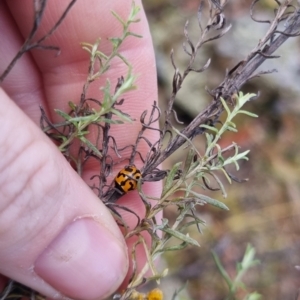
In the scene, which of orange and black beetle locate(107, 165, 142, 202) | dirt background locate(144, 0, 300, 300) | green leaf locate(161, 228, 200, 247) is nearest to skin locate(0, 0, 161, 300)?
orange and black beetle locate(107, 165, 142, 202)

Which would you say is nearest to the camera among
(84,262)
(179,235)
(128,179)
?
(179,235)

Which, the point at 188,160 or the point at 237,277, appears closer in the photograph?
the point at 188,160

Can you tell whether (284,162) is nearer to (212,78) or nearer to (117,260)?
(212,78)

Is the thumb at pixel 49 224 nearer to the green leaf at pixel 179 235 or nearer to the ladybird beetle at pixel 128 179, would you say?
the ladybird beetle at pixel 128 179

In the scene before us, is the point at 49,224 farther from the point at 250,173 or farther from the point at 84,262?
the point at 250,173

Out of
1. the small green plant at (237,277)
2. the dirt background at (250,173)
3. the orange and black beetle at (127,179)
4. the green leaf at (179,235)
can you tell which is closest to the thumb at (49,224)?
the orange and black beetle at (127,179)

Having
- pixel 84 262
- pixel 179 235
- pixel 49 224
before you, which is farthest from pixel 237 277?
pixel 49 224

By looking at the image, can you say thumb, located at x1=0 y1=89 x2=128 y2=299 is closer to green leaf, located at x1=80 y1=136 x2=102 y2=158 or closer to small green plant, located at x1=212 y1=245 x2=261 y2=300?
green leaf, located at x1=80 y1=136 x2=102 y2=158

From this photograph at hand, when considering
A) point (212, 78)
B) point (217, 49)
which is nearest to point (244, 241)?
point (212, 78)
